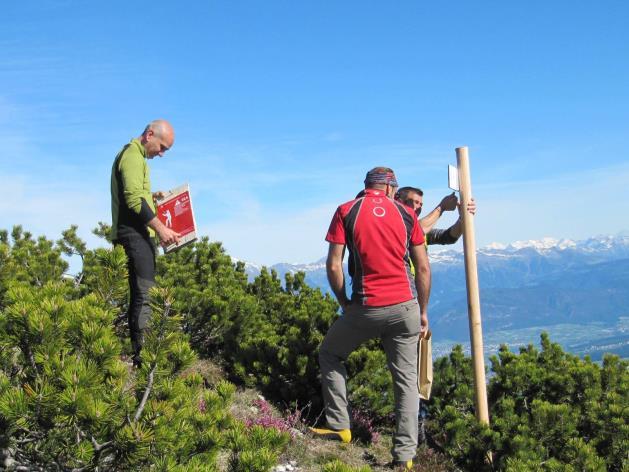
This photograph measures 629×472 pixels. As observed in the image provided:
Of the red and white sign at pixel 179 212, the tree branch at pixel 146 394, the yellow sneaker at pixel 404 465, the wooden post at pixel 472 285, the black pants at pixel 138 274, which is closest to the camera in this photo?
the tree branch at pixel 146 394

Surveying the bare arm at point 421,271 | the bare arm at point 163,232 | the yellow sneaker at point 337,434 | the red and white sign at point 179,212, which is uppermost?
the red and white sign at point 179,212

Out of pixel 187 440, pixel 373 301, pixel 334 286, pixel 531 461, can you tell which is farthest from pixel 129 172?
pixel 531 461

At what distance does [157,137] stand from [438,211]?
292 centimetres

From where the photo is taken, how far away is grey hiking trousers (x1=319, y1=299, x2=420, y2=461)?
15.1ft

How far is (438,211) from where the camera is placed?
5.95 metres

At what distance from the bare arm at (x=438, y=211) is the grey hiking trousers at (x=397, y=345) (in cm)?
133

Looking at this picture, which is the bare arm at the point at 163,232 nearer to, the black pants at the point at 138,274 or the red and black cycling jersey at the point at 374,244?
the black pants at the point at 138,274

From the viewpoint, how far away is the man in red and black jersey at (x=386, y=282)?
4562mm

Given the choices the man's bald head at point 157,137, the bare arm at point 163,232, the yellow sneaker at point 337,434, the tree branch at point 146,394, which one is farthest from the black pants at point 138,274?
the tree branch at point 146,394

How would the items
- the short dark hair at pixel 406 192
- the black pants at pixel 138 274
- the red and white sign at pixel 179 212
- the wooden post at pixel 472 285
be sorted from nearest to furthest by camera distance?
the black pants at pixel 138 274, the red and white sign at pixel 179 212, the wooden post at pixel 472 285, the short dark hair at pixel 406 192

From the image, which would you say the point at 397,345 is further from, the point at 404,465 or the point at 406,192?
the point at 406,192

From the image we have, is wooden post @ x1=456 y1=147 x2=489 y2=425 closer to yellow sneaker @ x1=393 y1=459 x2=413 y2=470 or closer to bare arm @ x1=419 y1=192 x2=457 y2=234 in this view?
bare arm @ x1=419 y1=192 x2=457 y2=234

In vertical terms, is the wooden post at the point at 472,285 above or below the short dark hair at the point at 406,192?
below

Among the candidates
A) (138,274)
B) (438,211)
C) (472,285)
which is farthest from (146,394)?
(438,211)
